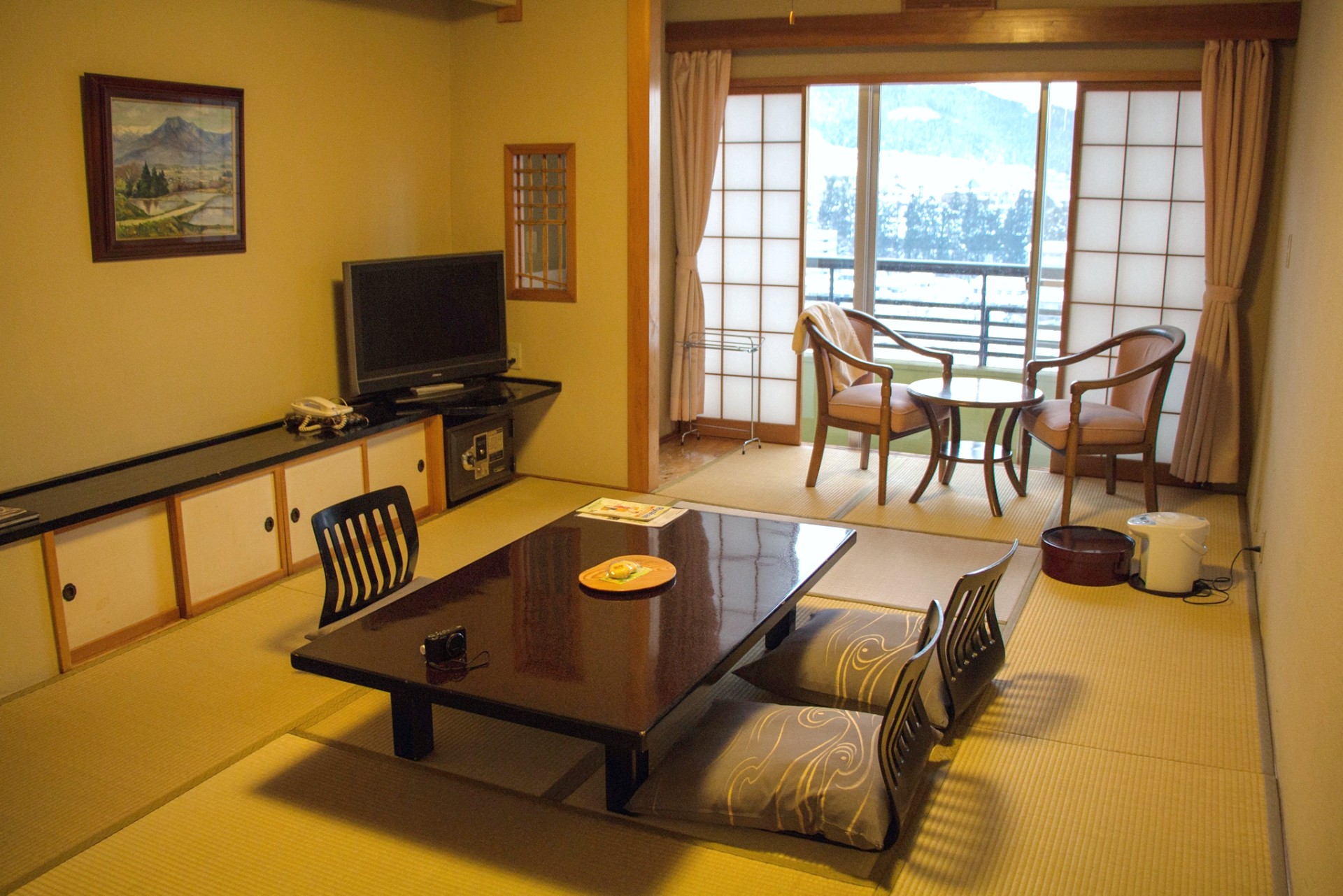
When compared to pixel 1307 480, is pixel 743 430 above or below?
below

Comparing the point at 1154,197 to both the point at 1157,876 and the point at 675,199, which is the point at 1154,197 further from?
the point at 1157,876

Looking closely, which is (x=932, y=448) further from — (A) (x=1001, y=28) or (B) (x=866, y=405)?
(A) (x=1001, y=28)

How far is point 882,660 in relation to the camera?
320cm

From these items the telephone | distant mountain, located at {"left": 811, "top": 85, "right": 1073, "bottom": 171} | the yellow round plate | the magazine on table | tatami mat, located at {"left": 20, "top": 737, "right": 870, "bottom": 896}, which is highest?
distant mountain, located at {"left": 811, "top": 85, "right": 1073, "bottom": 171}

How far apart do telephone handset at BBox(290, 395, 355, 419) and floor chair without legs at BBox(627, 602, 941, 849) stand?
99.0 inches

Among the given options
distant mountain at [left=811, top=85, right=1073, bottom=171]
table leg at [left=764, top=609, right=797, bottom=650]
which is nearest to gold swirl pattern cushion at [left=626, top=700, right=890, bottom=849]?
table leg at [left=764, top=609, right=797, bottom=650]

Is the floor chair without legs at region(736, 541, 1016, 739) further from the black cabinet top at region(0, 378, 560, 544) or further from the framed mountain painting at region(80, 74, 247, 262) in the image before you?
the framed mountain painting at region(80, 74, 247, 262)

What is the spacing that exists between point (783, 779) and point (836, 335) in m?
3.43

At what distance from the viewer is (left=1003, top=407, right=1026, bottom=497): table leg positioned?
5.25 metres

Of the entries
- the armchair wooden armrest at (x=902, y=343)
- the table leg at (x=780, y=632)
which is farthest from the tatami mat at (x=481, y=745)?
the armchair wooden armrest at (x=902, y=343)

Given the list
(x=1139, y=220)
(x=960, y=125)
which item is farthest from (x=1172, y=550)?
(x=960, y=125)

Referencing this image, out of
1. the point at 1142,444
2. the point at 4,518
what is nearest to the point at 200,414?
the point at 4,518

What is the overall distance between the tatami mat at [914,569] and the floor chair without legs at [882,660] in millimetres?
686

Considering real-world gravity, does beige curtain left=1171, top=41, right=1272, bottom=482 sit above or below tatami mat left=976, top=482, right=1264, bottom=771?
above
